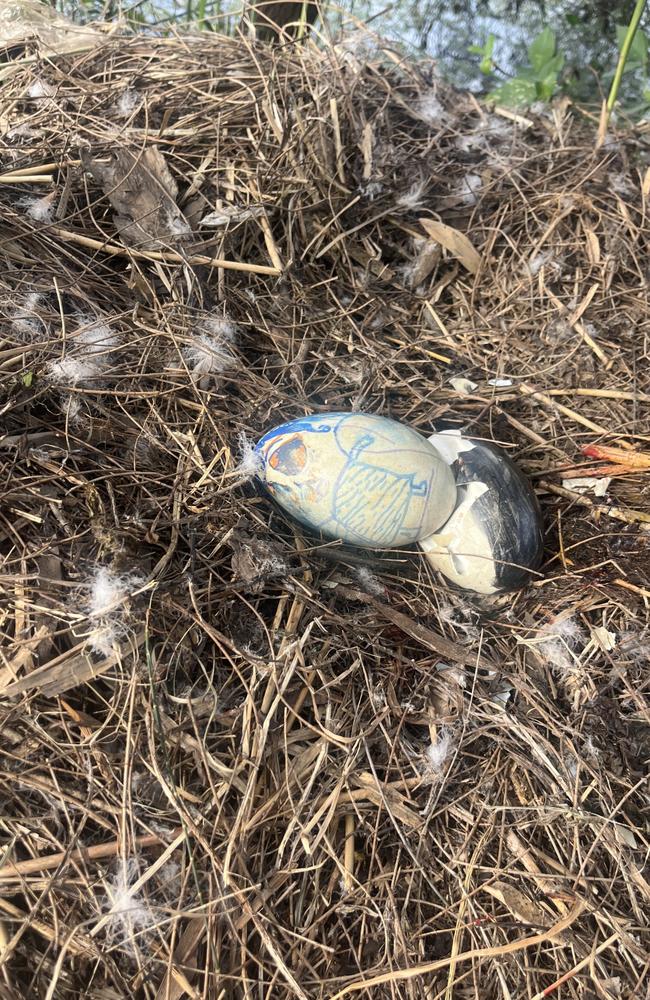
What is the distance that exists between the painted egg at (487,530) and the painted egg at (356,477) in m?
0.05

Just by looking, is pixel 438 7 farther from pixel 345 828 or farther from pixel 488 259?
pixel 345 828

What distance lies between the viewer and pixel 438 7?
2857mm

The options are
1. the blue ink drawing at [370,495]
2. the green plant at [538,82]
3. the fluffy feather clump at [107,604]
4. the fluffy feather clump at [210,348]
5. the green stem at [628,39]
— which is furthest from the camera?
the green plant at [538,82]

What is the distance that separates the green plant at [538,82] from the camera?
2010 millimetres

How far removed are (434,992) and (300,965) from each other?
0.24 metres

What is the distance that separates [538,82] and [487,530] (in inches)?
63.5

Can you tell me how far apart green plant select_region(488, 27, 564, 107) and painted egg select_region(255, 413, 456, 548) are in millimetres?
1418

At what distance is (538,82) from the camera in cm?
201

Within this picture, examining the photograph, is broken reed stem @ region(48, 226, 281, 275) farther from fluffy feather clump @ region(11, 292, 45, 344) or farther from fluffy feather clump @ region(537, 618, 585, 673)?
fluffy feather clump @ region(537, 618, 585, 673)

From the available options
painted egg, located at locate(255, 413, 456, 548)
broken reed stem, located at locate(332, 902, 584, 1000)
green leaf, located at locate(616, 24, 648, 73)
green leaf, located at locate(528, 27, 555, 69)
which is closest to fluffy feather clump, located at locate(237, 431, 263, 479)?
painted egg, located at locate(255, 413, 456, 548)

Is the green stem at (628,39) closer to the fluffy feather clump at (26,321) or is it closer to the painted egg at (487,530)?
the painted egg at (487,530)

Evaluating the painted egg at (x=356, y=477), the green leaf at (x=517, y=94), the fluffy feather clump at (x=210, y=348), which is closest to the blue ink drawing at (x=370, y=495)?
the painted egg at (x=356, y=477)

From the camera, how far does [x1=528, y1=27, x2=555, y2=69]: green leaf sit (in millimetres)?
2018

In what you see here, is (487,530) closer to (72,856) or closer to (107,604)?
(107,604)
